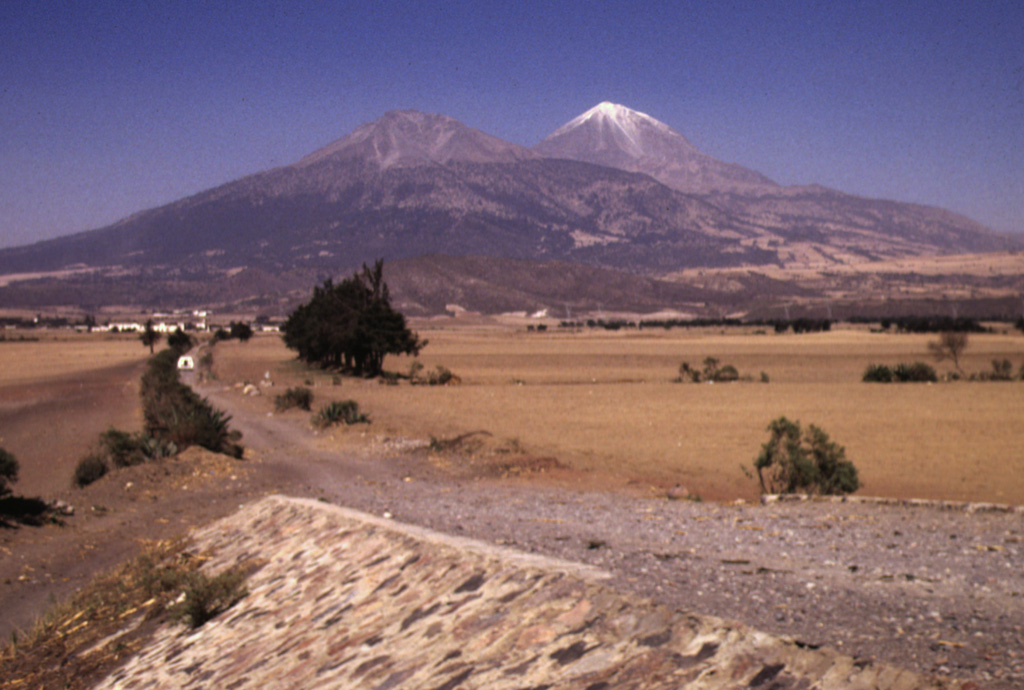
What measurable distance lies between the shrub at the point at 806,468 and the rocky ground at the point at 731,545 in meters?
2.59

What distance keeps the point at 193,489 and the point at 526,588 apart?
427 inches

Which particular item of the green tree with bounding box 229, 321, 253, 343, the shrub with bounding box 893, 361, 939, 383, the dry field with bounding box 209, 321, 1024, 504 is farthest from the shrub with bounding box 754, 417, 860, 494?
the green tree with bounding box 229, 321, 253, 343

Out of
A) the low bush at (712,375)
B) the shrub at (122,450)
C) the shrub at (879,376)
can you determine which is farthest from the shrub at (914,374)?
the shrub at (122,450)

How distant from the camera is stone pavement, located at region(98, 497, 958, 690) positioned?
12.4ft

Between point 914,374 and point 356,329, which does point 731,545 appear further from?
point 356,329

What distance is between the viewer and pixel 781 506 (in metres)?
10.4

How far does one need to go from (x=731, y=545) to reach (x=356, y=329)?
4054cm

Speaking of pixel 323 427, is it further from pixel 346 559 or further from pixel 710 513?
pixel 346 559

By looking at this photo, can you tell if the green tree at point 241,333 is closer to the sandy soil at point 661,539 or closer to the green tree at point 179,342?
the green tree at point 179,342

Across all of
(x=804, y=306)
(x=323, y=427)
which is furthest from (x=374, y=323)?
(x=804, y=306)

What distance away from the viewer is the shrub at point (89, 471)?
51.7ft

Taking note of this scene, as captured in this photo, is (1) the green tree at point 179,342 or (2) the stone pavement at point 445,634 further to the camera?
(1) the green tree at point 179,342

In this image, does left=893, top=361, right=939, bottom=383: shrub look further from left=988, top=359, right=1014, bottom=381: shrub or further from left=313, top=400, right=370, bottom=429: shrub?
left=313, top=400, right=370, bottom=429: shrub

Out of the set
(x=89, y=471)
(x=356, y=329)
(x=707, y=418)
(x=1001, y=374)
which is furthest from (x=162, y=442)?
(x=1001, y=374)
